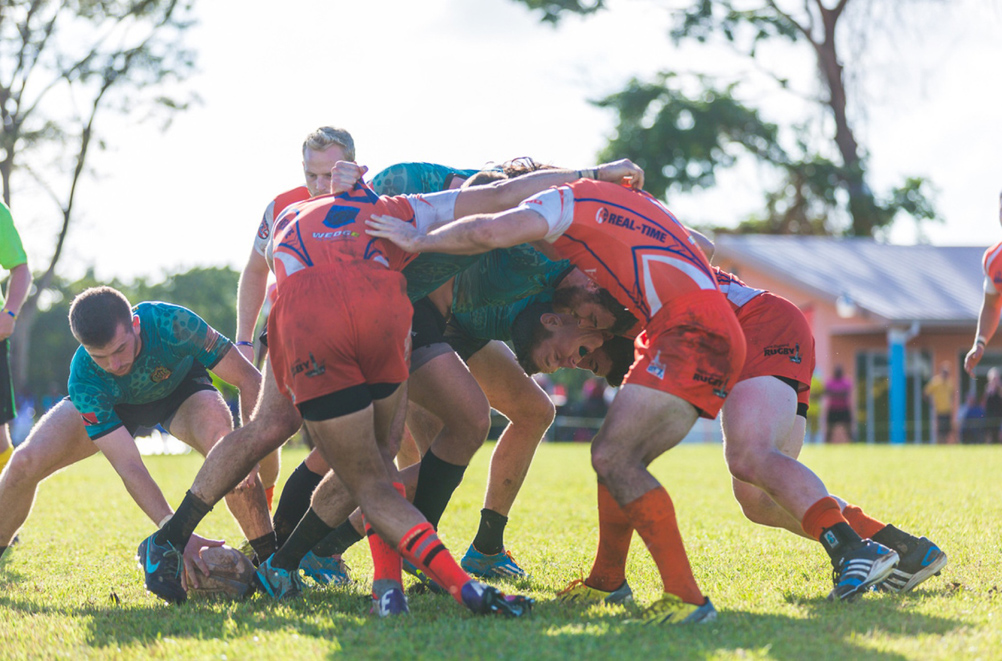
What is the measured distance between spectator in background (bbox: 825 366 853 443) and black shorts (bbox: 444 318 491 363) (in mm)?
18939

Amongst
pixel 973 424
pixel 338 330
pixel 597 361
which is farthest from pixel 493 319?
pixel 973 424

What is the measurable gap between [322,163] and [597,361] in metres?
1.75

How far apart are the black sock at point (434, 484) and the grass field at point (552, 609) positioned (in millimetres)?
475

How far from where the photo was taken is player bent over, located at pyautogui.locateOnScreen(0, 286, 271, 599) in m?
4.51

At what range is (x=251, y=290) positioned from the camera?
567cm

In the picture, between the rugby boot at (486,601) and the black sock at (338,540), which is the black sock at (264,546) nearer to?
the black sock at (338,540)

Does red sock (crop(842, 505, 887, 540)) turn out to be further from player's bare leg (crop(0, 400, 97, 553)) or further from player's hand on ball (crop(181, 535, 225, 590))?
player's bare leg (crop(0, 400, 97, 553))

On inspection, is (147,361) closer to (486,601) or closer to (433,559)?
(433,559)

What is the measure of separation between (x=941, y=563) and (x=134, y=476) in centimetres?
352

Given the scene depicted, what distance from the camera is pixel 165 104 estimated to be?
936 inches

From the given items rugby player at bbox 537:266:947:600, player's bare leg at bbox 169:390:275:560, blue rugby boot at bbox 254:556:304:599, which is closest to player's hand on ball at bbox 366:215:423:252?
rugby player at bbox 537:266:947:600

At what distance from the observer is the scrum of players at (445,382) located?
145 inches

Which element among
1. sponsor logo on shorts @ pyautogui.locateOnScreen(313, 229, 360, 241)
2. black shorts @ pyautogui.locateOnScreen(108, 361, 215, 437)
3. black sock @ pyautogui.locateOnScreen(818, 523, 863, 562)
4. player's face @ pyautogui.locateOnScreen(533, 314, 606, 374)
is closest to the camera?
sponsor logo on shorts @ pyautogui.locateOnScreen(313, 229, 360, 241)

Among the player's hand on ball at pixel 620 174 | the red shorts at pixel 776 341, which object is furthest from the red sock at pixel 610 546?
the player's hand on ball at pixel 620 174
